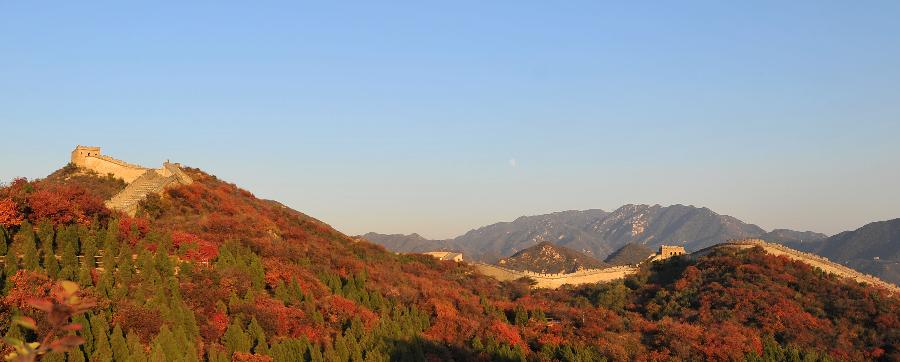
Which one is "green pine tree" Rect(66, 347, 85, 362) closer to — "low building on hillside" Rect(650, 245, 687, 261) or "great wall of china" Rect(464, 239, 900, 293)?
"great wall of china" Rect(464, 239, 900, 293)

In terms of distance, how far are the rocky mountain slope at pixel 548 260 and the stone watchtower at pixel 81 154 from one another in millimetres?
54933

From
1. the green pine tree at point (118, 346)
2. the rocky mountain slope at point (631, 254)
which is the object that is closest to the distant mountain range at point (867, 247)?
the rocky mountain slope at point (631, 254)

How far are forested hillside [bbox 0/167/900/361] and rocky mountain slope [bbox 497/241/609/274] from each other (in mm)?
40927

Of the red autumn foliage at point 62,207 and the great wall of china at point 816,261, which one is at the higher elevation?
the red autumn foliage at point 62,207

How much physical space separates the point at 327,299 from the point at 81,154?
25.7 metres

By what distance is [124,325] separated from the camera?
826 inches

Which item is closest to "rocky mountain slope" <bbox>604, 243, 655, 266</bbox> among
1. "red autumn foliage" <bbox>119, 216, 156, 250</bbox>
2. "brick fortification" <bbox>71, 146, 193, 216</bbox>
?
"brick fortification" <bbox>71, 146, 193, 216</bbox>

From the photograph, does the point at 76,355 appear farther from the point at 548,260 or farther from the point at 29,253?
the point at 548,260

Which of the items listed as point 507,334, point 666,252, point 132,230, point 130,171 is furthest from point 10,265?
point 666,252

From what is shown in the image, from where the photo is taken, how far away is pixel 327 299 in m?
30.4

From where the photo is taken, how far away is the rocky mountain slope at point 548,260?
93188mm

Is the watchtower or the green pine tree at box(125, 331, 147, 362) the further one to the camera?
the watchtower

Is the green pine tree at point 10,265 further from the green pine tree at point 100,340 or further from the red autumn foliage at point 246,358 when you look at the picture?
the red autumn foliage at point 246,358

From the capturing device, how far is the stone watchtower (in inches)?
1825
